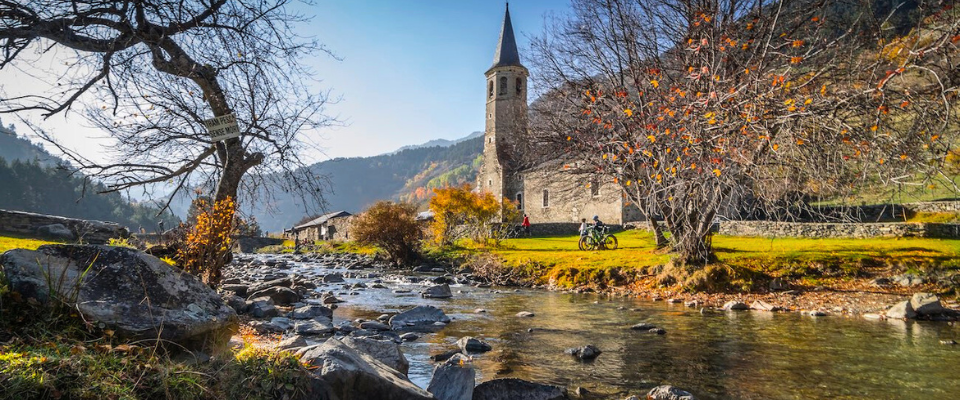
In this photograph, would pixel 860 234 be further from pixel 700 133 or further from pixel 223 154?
pixel 223 154

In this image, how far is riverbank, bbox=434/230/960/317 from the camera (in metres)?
10.9

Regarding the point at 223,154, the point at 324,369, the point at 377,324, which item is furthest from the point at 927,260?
the point at 223,154

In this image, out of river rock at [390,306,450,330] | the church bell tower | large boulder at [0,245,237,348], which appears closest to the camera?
large boulder at [0,245,237,348]

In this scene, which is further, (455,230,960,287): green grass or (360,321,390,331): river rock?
(455,230,960,287): green grass

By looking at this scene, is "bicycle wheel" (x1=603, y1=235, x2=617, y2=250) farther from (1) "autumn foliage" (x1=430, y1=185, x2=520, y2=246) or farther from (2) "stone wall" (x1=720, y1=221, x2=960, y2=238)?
(1) "autumn foliage" (x1=430, y1=185, x2=520, y2=246)

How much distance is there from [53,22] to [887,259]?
53.7ft

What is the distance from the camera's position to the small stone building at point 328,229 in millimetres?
49466

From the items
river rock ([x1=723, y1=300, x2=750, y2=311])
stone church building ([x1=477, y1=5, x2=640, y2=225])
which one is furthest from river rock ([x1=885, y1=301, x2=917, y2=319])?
stone church building ([x1=477, y1=5, x2=640, y2=225])

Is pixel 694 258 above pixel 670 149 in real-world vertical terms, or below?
below

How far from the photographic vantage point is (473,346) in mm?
7125

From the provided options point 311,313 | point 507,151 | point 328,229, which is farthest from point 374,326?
point 328,229

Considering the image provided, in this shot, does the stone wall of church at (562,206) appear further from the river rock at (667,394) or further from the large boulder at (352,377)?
the large boulder at (352,377)

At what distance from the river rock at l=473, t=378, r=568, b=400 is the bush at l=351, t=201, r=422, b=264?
19.5 meters

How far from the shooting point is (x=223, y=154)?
334 inches
